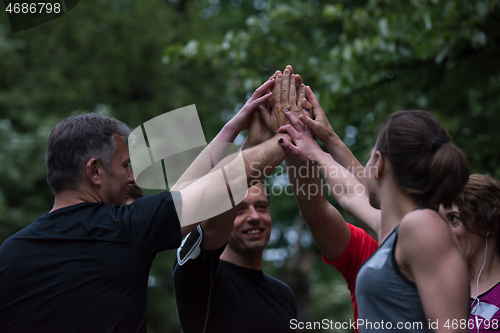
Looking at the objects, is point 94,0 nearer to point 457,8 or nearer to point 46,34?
point 46,34

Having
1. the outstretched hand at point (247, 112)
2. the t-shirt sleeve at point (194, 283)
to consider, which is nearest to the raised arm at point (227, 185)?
the t-shirt sleeve at point (194, 283)

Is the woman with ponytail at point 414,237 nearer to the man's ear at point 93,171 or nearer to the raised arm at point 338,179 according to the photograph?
the raised arm at point 338,179

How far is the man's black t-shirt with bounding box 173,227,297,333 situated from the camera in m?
2.56

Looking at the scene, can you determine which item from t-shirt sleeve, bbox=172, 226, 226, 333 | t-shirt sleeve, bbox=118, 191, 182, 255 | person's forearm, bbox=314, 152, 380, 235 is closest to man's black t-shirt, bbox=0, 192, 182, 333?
t-shirt sleeve, bbox=118, 191, 182, 255

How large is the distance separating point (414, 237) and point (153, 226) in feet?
3.35

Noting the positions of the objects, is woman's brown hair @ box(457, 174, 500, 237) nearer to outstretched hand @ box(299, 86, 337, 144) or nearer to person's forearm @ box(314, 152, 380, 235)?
A: person's forearm @ box(314, 152, 380, 235)

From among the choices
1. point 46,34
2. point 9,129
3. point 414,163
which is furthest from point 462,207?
point 46,34

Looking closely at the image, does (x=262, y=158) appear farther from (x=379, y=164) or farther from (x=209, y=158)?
(x=379, y=164)

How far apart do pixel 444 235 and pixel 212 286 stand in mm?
1476

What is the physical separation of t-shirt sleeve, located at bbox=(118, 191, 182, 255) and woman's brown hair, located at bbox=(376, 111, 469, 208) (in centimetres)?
92

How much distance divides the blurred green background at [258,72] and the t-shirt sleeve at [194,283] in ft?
7.87

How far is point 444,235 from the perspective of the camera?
60.3 inches

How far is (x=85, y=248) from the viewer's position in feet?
6.20

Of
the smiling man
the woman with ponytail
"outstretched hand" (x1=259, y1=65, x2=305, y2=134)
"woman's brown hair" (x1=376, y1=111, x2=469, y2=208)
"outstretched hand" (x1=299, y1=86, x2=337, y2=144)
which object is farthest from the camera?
"outstretched hand" (x1=259, y1=65, x2=305, y2=134)
